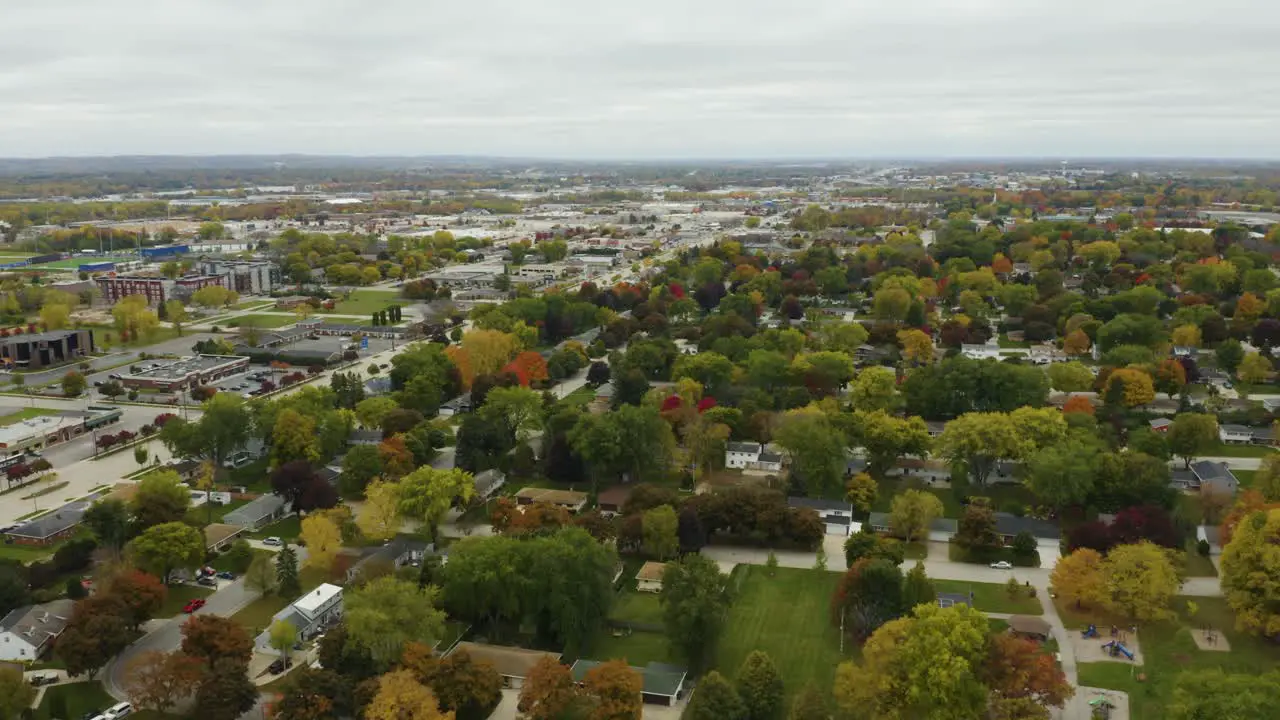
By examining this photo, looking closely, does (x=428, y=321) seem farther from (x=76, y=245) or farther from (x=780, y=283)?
(x=76, y=245)

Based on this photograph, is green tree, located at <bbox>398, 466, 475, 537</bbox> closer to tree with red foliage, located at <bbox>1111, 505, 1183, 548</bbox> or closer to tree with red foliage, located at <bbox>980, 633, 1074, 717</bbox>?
tree with red foliage, located at <bbox>980, 633, 1074, 717</bbox>

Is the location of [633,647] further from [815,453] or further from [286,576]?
[815,453]

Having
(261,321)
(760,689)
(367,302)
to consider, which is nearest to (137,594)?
(760,689)

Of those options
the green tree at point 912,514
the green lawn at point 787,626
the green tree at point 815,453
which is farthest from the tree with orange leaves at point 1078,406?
the green lawn at point 787,626

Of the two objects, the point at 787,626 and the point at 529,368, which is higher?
the point at 529,368

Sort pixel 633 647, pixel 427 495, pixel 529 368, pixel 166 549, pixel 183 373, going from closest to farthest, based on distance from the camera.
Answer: pixel 633 647, pixel 166 549, pixel 427 495, pixel 529 368, pixel 183 373

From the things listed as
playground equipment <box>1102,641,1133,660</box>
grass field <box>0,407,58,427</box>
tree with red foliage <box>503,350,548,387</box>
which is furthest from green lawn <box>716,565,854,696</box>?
grass field <box>0,407,58,427</box>
